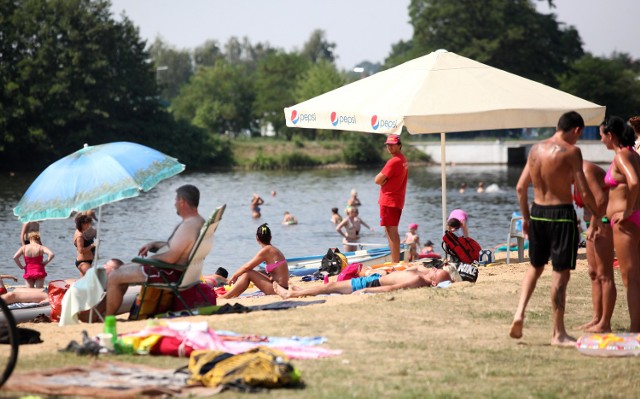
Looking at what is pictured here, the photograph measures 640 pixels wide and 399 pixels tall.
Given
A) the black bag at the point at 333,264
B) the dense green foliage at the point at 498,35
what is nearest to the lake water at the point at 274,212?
the black bag at the point at 333,264

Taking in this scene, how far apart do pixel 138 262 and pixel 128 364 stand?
213cm

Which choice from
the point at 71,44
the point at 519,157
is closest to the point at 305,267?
the point at 71,44

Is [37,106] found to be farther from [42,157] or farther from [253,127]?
[253,127]

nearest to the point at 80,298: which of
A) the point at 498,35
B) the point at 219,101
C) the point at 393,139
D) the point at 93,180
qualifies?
the point at 93,180

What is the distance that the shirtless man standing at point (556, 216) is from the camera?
8.02m

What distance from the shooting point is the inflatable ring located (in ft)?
25.6

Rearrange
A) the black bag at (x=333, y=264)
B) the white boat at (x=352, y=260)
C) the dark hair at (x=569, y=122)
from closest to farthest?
the dark hair at (x=569, y=122), the black bag at (x=333, y=264), the white boat at (x=352, y=260)

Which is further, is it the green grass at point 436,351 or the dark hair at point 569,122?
the dark hair at point 569,122

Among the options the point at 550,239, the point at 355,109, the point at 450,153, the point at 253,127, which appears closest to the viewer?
the point at 550,239

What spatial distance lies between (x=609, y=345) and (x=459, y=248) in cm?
510

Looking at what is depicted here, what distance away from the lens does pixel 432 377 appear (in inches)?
272

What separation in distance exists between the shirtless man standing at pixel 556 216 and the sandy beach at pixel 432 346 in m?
0.33

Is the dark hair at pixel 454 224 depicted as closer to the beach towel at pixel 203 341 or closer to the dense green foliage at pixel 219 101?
the beach towel at pixel 203 341

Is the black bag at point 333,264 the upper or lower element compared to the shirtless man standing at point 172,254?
lower
